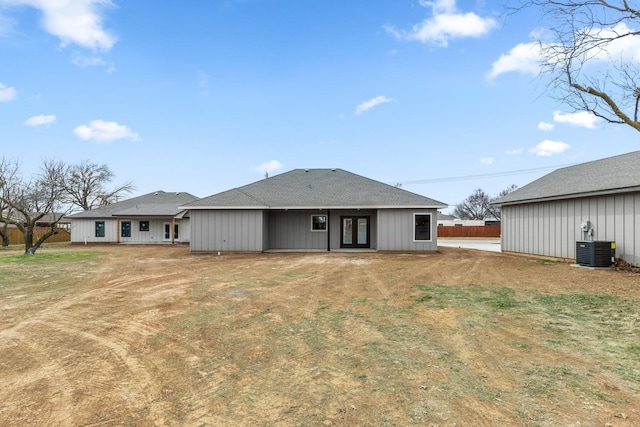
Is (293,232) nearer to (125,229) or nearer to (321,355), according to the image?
(321,355)

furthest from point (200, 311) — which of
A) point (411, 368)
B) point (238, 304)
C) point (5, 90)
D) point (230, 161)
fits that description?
point (230, 161)

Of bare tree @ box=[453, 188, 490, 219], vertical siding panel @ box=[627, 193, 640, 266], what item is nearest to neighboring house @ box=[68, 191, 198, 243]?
vertical siding panel @ box=[627, 193, 640, 266]

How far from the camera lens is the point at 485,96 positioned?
16750 millimetres

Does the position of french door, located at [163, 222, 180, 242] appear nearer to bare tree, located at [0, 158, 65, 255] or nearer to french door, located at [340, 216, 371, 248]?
bare tree, located at [0, 158, 65, 255]

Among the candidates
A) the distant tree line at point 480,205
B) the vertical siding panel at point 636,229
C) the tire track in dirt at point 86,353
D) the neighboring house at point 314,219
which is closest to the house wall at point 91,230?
the neighboring house at point 314,219

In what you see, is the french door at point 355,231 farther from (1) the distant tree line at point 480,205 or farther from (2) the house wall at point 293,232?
(1) the distant tree line at point 480,205

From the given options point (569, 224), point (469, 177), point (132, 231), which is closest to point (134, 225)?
point (132, 231)

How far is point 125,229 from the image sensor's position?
26.0 meters

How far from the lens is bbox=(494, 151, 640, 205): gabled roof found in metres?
11.5

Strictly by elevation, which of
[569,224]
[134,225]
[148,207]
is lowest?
[134,225]

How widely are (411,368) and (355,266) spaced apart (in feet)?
27.4

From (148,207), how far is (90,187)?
1877 centimetres

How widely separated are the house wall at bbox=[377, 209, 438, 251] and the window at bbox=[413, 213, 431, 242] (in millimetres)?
149

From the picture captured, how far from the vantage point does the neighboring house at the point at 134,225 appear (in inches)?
984
